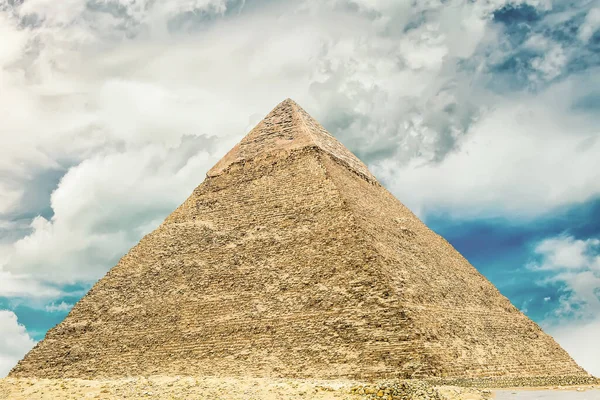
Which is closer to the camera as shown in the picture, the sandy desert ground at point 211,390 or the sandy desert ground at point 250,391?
the sandy desert ground at point 250,391

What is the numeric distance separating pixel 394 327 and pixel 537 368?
10306mm

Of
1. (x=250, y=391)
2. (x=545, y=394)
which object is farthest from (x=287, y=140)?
(x=545, y=394)

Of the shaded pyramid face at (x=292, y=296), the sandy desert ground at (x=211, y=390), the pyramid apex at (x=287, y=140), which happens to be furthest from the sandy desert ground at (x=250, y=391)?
the pyramid apex at (x=287, y=140)

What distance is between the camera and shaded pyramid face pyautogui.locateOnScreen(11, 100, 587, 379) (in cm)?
2261

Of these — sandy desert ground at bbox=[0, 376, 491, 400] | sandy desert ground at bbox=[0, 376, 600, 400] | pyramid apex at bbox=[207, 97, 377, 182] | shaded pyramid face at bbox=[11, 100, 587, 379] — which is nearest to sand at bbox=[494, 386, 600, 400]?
sandy desert ground at bbox=[0, 376, 600, 400]

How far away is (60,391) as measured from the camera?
61.5ft

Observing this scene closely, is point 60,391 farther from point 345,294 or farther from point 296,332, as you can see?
point 345,294

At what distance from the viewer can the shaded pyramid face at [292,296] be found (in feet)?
74.2

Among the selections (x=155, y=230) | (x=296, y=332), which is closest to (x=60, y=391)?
(x=296, y=332)

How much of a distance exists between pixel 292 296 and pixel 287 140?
481 inches

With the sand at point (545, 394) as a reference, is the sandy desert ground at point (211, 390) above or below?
above

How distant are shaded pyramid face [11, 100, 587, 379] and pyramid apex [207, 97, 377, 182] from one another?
143 millimetres

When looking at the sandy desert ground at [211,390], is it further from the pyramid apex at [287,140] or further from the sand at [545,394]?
the pyramid apex at [287,140]

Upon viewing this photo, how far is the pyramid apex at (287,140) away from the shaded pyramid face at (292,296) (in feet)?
0.47
